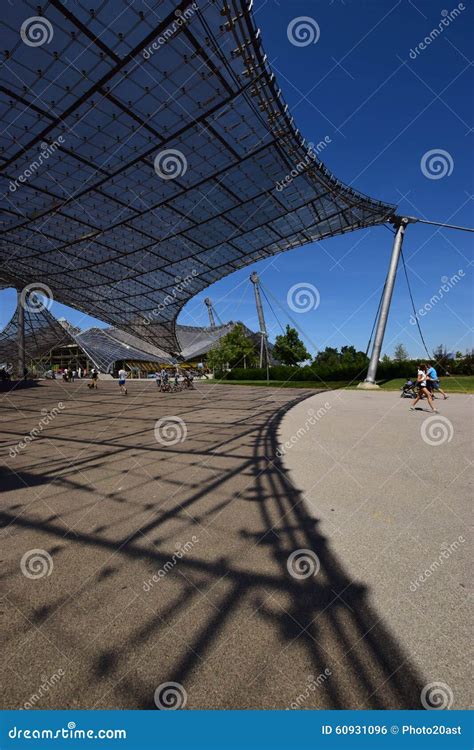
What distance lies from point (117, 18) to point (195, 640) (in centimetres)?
1783

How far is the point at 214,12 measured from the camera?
12211 millimetres

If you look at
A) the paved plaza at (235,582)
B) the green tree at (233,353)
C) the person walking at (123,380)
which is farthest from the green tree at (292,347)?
the paved plaza at (235,582)

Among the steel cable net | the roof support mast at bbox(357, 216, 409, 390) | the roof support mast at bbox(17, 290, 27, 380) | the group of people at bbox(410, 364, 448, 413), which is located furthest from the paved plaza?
the roof support mast at bbox(17, 290, 27, 380)

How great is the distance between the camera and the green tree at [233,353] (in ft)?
189

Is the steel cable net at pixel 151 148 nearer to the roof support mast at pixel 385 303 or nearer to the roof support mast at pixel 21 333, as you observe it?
the roof support mast at pixel 385 303

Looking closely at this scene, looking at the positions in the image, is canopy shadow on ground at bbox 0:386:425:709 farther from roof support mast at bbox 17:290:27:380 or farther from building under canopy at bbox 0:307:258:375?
building under canopy at bbox 0:307:258:375

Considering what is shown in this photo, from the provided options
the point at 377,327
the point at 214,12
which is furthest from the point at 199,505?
the point at 377,327

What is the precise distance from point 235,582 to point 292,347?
6482cm

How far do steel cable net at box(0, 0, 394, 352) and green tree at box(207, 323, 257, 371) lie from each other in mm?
19414

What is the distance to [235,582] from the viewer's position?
2734mm

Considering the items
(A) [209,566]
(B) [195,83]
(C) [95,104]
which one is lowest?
(A) [209,566]

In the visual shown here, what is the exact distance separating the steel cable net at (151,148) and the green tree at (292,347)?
93.3ft

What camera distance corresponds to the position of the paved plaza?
6.23ft

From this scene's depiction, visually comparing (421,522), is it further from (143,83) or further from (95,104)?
(95,104)
